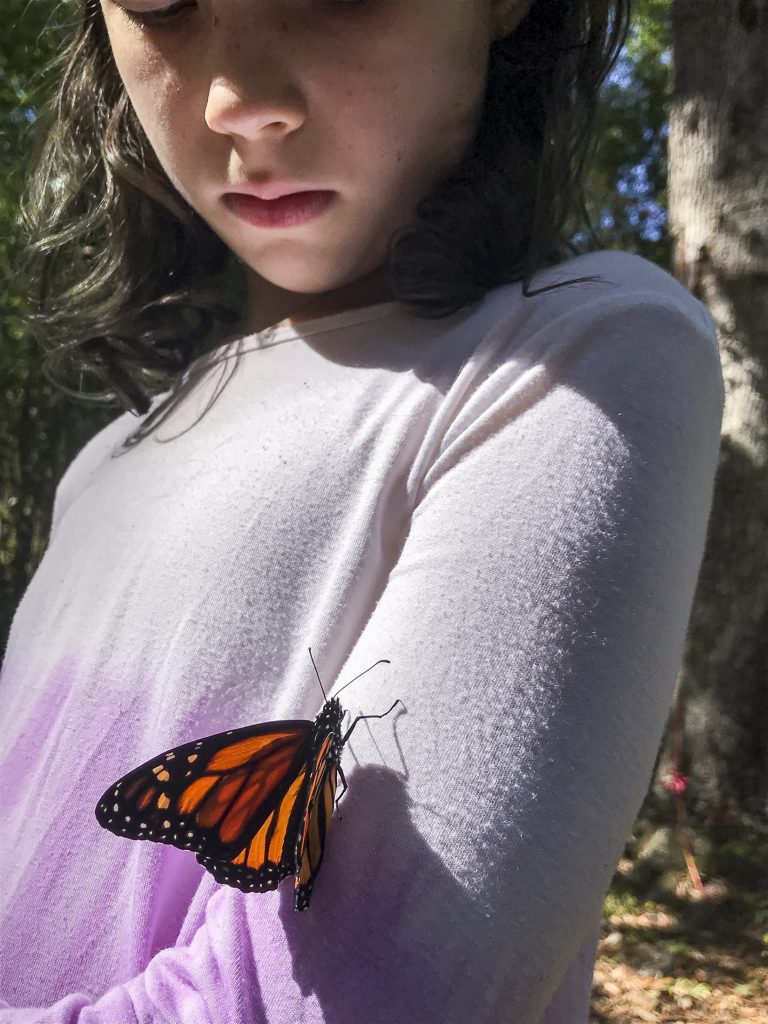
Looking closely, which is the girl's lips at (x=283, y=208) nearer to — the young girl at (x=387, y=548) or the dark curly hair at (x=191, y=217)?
the young girl at (x=387, y=548)

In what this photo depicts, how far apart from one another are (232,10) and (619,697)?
0.72 meters

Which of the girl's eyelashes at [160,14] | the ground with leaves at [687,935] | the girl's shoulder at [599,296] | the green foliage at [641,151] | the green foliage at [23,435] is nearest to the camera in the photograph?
the girl's shoulder at [599,296]

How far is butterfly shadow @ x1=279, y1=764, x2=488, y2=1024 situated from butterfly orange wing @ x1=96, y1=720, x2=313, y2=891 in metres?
0.04

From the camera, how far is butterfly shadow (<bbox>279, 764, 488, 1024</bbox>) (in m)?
0.66

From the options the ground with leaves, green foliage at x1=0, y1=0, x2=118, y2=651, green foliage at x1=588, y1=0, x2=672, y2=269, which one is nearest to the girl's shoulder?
the ground with leaves

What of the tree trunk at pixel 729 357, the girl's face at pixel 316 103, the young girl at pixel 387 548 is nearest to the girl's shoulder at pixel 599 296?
the young girl at pixel 387 548

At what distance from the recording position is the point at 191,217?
1416mm

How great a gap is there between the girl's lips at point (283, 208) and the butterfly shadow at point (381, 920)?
0.57m

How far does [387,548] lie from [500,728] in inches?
9.1

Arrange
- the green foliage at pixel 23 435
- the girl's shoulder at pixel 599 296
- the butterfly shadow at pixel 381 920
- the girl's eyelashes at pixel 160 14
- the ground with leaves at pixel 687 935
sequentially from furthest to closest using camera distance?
the green foliage at pixel 23 435
the ground with leaves at pixel 687 935
the girl's eyelashes at pixel 160 14
the girl's shoulder at pixel 599 296
the butterfly shadow at pixel 381 920

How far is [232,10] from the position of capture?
34.7 inches

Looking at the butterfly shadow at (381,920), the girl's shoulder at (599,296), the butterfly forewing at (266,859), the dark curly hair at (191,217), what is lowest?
the butterfly shadow at (381,920)

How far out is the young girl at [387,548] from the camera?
2.29ft

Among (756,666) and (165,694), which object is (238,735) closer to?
(165,694)
